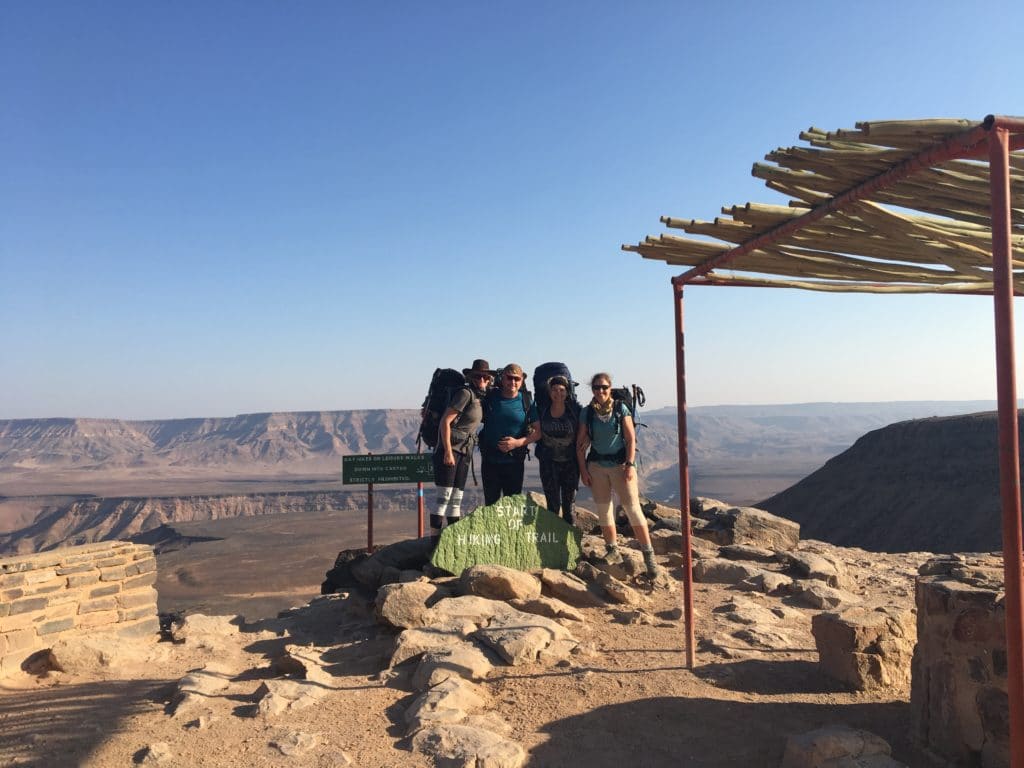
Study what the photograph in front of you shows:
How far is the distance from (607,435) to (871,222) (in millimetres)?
3040

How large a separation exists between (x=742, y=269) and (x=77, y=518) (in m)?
75.6

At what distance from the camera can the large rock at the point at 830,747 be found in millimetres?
2971

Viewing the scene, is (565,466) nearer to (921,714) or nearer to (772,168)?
(921,714)

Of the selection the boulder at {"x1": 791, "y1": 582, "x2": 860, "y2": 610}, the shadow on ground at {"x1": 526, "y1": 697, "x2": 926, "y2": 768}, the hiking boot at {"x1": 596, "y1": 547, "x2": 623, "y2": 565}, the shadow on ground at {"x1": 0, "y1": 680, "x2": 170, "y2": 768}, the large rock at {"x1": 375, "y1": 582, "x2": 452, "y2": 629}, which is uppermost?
the hiking boot at {"x1": 596, "y1": 547, "x2": 623, "y2": 565}

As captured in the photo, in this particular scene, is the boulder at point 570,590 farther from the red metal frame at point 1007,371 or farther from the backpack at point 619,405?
the red metal frame at point 1007,371

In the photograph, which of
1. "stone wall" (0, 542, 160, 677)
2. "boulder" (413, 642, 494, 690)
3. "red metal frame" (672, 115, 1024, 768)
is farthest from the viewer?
"stone wall" (0, 542, 160, 677)

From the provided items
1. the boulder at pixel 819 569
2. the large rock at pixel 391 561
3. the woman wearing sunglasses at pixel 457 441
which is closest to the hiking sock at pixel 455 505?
the woman wearing sunglasses at pixel 457 441

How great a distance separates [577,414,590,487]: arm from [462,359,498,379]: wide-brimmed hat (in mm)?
1038

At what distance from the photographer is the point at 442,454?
625 cm

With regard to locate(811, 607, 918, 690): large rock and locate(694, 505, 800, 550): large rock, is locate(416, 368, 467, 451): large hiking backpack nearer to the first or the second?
locate(811, 607, 918, 690): large rock

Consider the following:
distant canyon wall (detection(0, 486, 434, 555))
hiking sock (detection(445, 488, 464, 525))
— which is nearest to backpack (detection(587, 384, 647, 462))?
hiking sock (detection(445, 488, 464, 525))

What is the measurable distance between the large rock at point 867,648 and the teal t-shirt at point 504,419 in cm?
308

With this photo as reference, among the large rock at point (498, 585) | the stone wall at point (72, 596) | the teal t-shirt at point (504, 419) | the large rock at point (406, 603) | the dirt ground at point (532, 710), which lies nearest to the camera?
the dirt ground at point (532, 710)

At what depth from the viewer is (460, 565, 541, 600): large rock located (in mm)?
5637
